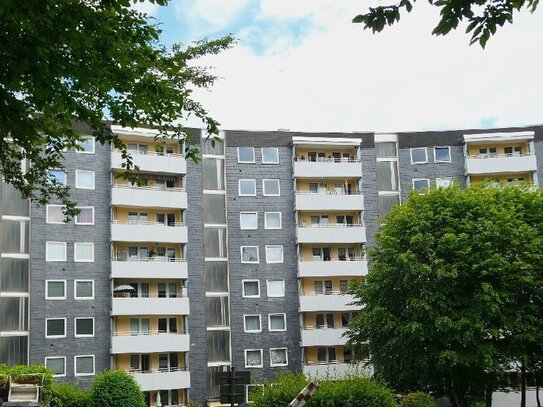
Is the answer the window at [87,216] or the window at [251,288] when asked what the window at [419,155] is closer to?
the window at [251,288]

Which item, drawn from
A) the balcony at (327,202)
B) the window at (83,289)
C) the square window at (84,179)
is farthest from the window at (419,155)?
the window at (83,289)

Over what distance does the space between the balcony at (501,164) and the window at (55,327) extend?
2952 cm

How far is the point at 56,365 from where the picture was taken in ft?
148

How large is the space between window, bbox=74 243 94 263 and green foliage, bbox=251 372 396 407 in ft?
89.0

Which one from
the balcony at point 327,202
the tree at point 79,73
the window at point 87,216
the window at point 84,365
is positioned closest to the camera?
the tree at point 79,73

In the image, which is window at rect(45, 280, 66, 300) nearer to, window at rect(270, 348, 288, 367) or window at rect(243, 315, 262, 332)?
window at rect(243, 315, 262, 332)

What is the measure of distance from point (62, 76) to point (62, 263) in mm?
38699

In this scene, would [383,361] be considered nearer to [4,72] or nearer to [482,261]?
[482,261]

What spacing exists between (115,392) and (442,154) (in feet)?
96.2

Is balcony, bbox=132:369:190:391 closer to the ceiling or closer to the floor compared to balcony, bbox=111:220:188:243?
closer to the floor

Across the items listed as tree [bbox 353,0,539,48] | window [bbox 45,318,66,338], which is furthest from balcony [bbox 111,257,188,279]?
tree [bbox 353,0,539,48]

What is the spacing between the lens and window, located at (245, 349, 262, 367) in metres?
50.0

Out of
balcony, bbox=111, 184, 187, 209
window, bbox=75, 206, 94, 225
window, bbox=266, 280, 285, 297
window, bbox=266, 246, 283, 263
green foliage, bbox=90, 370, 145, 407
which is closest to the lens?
green foliage, bbox=90, 370, 145, 407

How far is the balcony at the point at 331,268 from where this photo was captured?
51.2 metres
